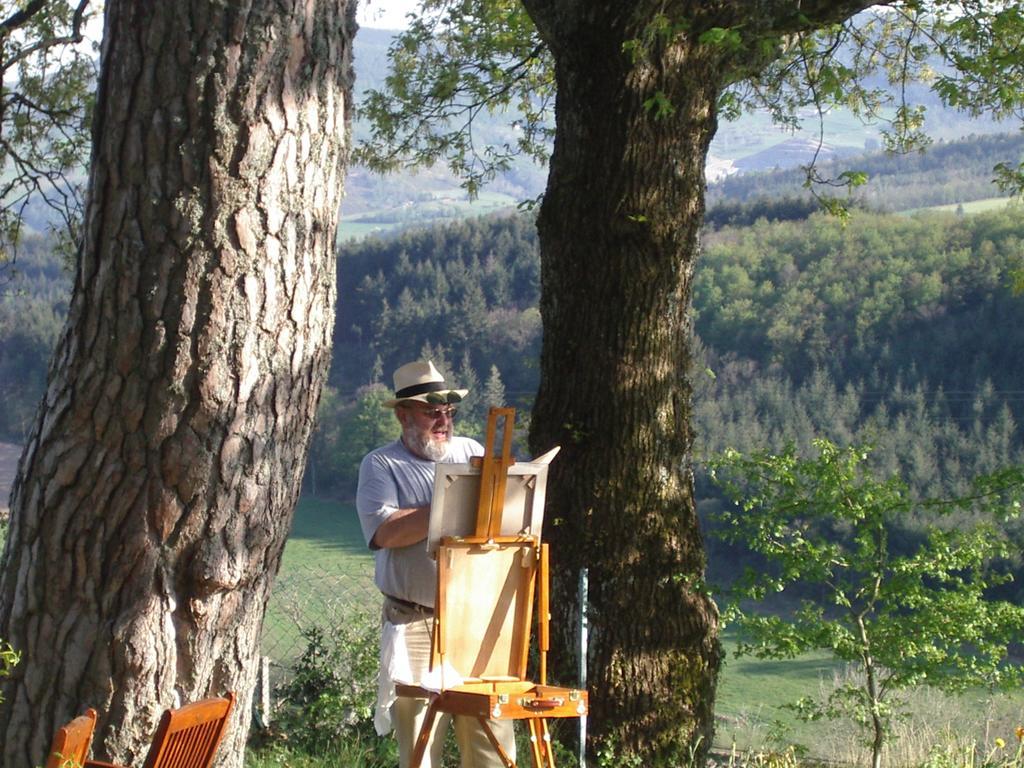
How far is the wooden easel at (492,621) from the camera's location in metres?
4.00

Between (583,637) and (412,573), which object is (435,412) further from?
(583,637)

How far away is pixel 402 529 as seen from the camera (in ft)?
14.0

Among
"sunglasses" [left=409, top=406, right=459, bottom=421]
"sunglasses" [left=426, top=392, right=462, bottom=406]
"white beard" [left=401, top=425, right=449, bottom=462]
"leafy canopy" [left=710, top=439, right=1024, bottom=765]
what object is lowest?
"leafy canopy" [left=710, top=439, right=1024, bottom=765]

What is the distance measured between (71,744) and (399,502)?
2.27 m

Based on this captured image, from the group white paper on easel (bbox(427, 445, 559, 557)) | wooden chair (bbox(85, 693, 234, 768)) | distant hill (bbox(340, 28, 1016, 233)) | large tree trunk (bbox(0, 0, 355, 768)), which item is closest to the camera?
wooden chair (bbox(85, 693, 234, 768))

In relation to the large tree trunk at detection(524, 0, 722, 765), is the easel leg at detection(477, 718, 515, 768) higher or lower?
lower

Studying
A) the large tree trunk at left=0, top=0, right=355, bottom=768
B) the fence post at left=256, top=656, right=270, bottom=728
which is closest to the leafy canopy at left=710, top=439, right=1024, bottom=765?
the fence post at left=256, top=656, right=270, bottom=728

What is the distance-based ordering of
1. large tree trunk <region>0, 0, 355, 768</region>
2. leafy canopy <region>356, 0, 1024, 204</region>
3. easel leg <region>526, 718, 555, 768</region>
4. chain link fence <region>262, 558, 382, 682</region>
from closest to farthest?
large tree trunk <region>0, 0, 355, 768</region> < easel leg <region>526, 718, 555, 768</region> < leafy canopy <region>356, 0, 1024, 204</region> < chain link fence <region>262, 558, 382, 682</region>

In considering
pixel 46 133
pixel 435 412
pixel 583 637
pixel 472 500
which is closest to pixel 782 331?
pixel 46 133

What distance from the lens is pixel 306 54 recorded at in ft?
10.9

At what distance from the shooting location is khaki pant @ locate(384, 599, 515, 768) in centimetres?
445

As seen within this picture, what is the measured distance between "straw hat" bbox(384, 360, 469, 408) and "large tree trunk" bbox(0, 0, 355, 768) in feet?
3.79

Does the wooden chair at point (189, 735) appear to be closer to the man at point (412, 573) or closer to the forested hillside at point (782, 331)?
the man at point (412, 573)

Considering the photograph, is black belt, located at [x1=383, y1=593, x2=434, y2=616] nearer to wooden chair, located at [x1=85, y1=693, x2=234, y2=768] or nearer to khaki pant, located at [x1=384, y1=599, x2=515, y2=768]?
khaki pant, located at [x1=384, y1=599, x2=515, y2=768]
